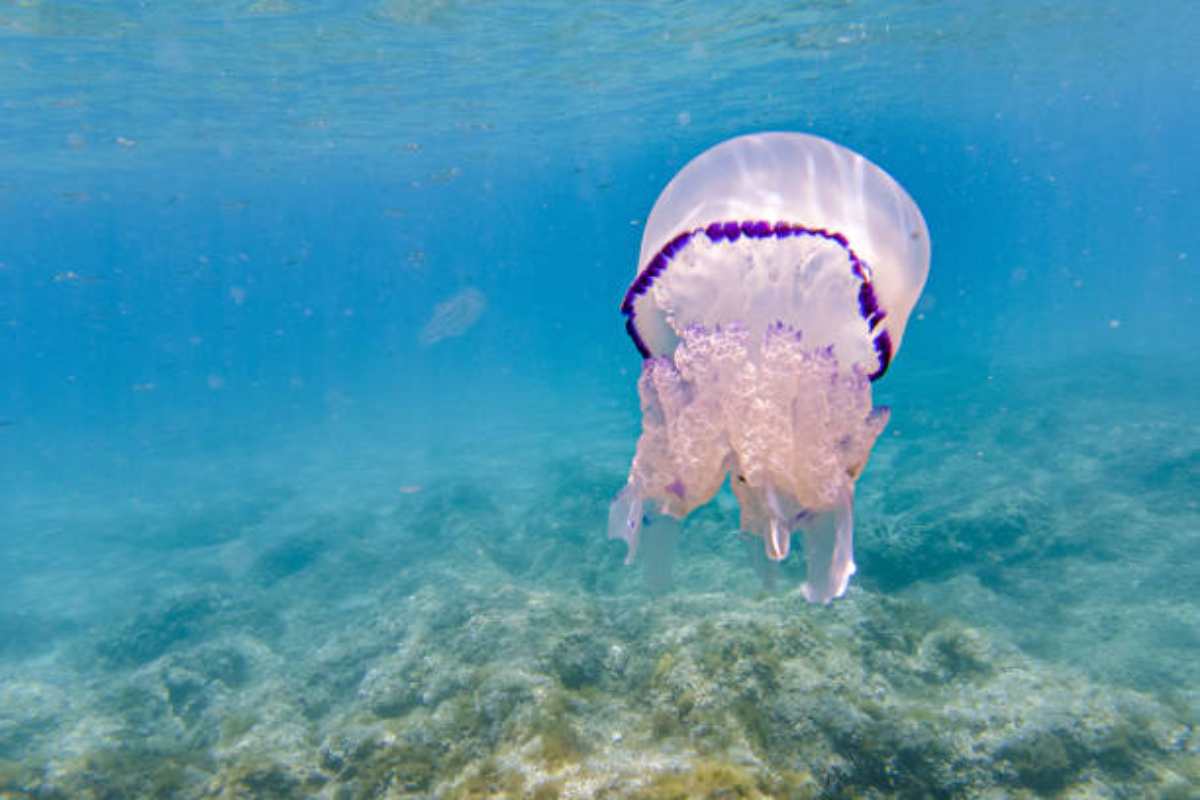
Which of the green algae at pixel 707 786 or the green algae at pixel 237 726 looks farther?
the green algae at pixel 237 726

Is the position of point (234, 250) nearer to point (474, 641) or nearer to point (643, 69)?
point (643, 69)

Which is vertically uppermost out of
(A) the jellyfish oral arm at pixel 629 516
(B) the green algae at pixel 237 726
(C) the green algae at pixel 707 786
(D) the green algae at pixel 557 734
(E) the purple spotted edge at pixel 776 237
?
(E) the purple spotted edge at pixel 776 237

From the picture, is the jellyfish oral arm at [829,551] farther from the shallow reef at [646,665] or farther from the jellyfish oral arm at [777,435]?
the shallow reef at [646,665]

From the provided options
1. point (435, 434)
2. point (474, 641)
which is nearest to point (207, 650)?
point (474, 641)

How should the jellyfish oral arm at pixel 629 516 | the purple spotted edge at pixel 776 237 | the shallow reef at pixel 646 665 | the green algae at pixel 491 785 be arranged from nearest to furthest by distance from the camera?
the purple spotted edge at pixel 776 237, the green algae at pixel 491 785, the jellyfish oral arm at pixel 629 516, the shallow reef at pixel 646 665

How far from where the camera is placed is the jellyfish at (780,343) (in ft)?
7.05

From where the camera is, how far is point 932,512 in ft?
26.1

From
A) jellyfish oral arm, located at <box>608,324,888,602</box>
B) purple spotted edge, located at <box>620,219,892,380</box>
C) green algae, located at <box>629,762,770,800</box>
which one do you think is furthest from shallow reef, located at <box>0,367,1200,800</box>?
purple spotted edge, located at <box>620,219,892,380</box>

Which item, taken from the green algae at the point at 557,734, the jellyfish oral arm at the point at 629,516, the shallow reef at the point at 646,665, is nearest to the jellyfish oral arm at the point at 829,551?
the shallow reef at the point at 646,665

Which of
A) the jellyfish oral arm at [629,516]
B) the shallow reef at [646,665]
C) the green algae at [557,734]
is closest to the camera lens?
the jellyfish oral arm at [629,516]

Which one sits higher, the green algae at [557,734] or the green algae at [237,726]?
the green algae at [557,734]

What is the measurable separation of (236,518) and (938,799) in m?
14.0

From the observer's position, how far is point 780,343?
221 cm

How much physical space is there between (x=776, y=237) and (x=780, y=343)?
1.09 ft
